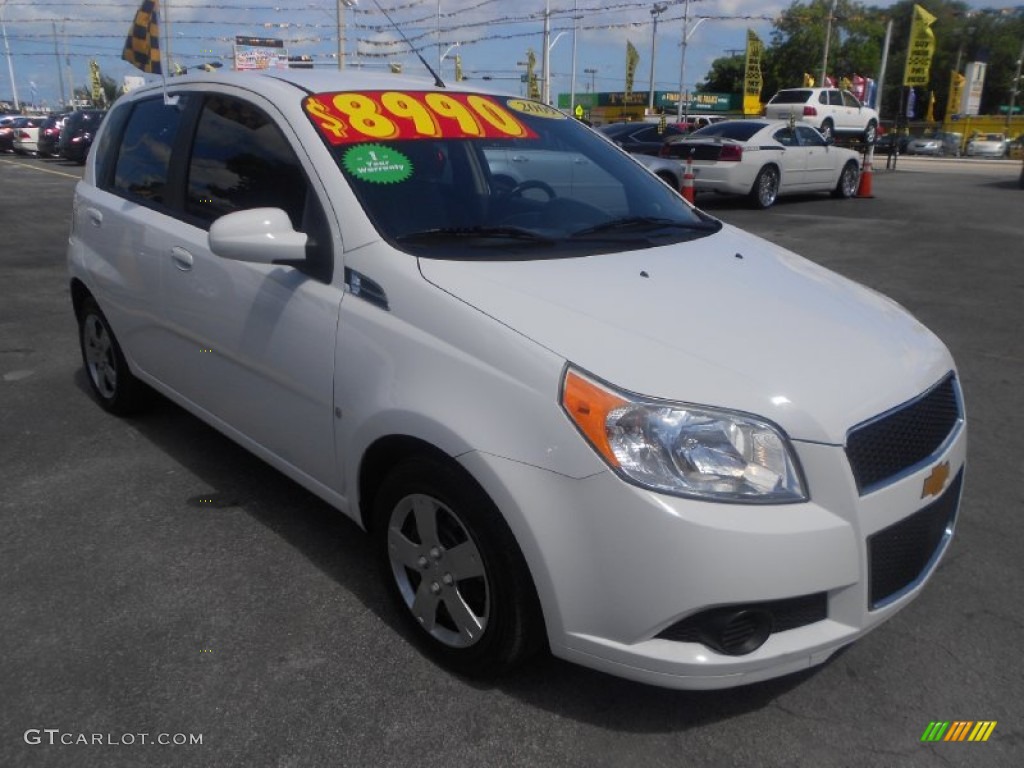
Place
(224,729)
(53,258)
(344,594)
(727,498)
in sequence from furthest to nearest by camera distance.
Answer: (53,258) < (344,594) < (224,729) < (727,498)

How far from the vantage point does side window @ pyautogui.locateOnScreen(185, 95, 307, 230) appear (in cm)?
308

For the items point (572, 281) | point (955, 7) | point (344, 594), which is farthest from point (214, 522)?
point (955, 7)

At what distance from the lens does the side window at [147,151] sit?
389cm

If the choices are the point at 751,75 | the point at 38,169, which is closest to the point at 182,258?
the point at 38,169

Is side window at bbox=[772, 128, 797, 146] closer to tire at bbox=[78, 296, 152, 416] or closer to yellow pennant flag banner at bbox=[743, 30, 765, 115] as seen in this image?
tire at bbox=[78, 296, 152, 416]

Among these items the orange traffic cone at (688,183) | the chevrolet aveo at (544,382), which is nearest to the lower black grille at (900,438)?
the chevrolet aveo at (544,382)

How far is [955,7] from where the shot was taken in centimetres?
8431

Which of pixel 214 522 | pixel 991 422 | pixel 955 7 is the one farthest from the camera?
pixel 955 7

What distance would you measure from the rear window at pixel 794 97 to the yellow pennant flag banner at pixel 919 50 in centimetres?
311

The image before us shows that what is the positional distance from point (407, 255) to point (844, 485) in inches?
55.8

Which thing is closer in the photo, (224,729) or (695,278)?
(224,729)

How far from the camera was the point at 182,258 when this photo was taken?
356 cm

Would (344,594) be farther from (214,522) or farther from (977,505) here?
(977,505)
